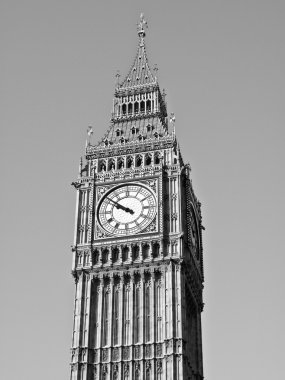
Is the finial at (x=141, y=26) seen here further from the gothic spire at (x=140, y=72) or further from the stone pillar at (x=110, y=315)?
the stone pillar at (x=110, y=315)

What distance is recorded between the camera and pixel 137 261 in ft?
223

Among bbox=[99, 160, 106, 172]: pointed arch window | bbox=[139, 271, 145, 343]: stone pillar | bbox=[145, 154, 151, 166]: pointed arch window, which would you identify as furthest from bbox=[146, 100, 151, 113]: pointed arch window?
bbox=[139, 271, 145, 343]: stone pillar

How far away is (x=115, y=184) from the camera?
72.7 metres

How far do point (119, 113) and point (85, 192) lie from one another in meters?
12.0

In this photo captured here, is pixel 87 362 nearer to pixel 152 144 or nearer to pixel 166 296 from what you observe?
pixel 166 296

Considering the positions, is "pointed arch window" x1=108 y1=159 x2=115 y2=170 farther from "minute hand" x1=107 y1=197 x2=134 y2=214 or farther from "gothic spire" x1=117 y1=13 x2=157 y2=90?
"gothic spire" x1=117 y1=13 x2=157 y2=90

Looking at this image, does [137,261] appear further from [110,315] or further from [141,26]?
[141,26]

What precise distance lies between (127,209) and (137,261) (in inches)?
197

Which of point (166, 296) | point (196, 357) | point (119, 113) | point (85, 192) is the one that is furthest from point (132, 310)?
point (119, 113)

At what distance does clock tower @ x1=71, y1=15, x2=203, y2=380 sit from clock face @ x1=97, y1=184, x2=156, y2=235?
0.09 metres

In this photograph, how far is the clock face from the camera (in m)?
69.9

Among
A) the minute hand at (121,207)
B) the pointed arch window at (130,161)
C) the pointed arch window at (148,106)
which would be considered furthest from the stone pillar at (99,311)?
the pointed arch window at (148,106)

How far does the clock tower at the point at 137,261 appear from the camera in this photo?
64062 millimetres

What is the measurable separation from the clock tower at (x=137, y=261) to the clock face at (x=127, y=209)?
0.09 metres
